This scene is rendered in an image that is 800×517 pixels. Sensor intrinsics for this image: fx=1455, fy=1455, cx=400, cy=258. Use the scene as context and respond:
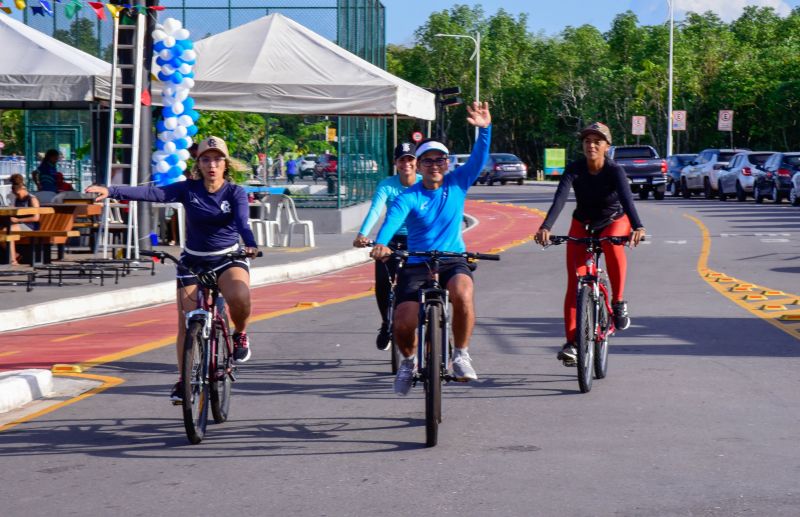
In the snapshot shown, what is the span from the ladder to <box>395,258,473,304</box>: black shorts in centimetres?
1123

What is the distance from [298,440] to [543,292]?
387 inches

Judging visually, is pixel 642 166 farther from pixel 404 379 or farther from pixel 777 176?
pixel 404 379

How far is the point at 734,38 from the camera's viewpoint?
8100cm

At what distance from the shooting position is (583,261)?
33.8 ft

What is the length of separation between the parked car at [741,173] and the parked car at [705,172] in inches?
39.7

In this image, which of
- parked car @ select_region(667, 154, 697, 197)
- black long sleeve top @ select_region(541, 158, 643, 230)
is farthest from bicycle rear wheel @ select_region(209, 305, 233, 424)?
parked car @ select_region(667, 154, 697, 197)

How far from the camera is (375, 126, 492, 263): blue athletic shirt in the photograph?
859 cm

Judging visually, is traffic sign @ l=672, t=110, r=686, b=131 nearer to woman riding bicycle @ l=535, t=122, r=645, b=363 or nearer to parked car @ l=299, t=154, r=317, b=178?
parked car @ l=299, t=154, r=317, b=178

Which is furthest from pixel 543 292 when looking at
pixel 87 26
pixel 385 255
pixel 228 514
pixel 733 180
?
pixel 733 180

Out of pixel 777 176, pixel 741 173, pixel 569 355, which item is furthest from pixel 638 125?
pixel 569 355

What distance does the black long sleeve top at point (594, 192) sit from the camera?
404 inches

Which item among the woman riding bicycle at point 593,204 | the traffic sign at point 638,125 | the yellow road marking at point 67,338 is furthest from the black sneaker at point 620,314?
the traffic sign at point 638,125

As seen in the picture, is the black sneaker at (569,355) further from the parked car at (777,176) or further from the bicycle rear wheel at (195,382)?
the parked car at (777,176)

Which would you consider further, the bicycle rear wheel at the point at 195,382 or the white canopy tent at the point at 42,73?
the white canopy tent at the point at 42,73
